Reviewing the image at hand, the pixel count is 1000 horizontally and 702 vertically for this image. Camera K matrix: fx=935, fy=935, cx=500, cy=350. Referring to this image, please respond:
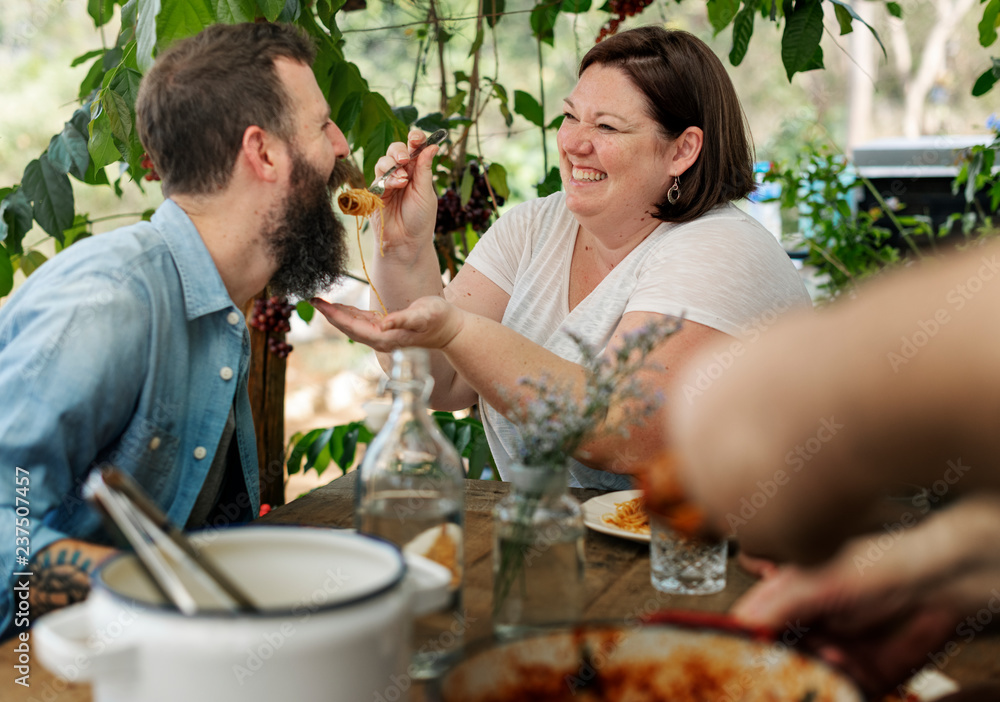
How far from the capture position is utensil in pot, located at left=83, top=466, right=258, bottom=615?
2.34 feet

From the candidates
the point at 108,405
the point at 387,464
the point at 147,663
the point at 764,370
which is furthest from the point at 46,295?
the point at 764,370

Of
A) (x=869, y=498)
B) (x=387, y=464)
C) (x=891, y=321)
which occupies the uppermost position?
(x=891, y=321)

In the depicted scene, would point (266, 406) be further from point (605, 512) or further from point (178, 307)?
point (605, 512)

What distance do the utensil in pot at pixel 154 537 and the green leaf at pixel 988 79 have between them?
7.51 ft

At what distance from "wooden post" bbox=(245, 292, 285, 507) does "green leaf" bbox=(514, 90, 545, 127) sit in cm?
97

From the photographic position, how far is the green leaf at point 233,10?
4.97ft

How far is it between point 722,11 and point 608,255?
61cm

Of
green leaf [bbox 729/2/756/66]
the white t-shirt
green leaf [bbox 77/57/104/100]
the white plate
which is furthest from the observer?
green leaf [bbox 77/57/104/100]

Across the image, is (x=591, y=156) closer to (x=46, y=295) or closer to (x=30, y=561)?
(x=46, y=295)

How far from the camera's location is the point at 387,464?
1081 millimetres

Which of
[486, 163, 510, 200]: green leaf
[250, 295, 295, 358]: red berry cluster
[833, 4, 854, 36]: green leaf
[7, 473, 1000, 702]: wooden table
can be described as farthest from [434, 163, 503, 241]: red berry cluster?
[7, 473, 1000, 702]: wooden table

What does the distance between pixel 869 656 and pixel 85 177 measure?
1916mm

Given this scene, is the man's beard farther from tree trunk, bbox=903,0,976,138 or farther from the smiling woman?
tree trunk, bbox=903,0,976,138

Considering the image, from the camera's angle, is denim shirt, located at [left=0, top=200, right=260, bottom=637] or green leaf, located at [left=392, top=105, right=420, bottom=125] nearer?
denim shirt, located at [left=0, top=200, right=260, bottom=637]
